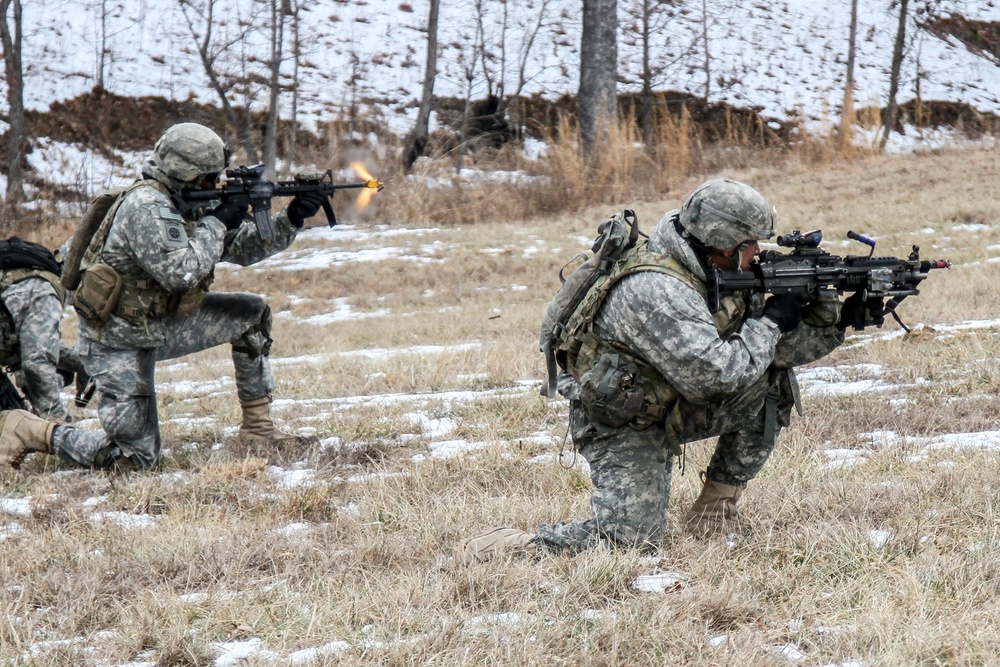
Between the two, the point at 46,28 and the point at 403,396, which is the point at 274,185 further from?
the point at 46,28

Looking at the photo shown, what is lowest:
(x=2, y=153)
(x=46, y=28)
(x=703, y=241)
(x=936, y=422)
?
(x=936, y=422)

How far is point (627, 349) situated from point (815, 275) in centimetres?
74

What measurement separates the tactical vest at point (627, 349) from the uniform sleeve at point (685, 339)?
0.04 meters

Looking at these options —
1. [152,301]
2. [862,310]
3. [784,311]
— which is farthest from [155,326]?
[862,310]

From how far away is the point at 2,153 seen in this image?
15.7 meters

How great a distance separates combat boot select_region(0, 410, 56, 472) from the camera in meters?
5.34

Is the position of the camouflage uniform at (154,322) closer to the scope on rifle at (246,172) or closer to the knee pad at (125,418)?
the knee pad at (125,418)

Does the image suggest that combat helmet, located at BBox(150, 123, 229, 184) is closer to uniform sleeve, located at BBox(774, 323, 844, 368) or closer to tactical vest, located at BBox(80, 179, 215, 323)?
tactical vest, located at BBox(80, 179, 215, 323)

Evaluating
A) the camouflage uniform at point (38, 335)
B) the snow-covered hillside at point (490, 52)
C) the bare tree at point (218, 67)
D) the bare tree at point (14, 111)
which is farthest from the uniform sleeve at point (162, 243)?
the snow-covered hillside at point (490, 52)

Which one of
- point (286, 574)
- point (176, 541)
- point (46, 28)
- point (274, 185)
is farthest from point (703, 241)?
point (46, 28)

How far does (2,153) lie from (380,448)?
42.1 feet

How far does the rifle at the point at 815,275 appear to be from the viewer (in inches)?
145

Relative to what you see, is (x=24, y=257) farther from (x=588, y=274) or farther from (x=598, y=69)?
(x=598, y=69)

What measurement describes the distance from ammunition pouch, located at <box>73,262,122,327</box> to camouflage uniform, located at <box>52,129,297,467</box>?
57 mm
